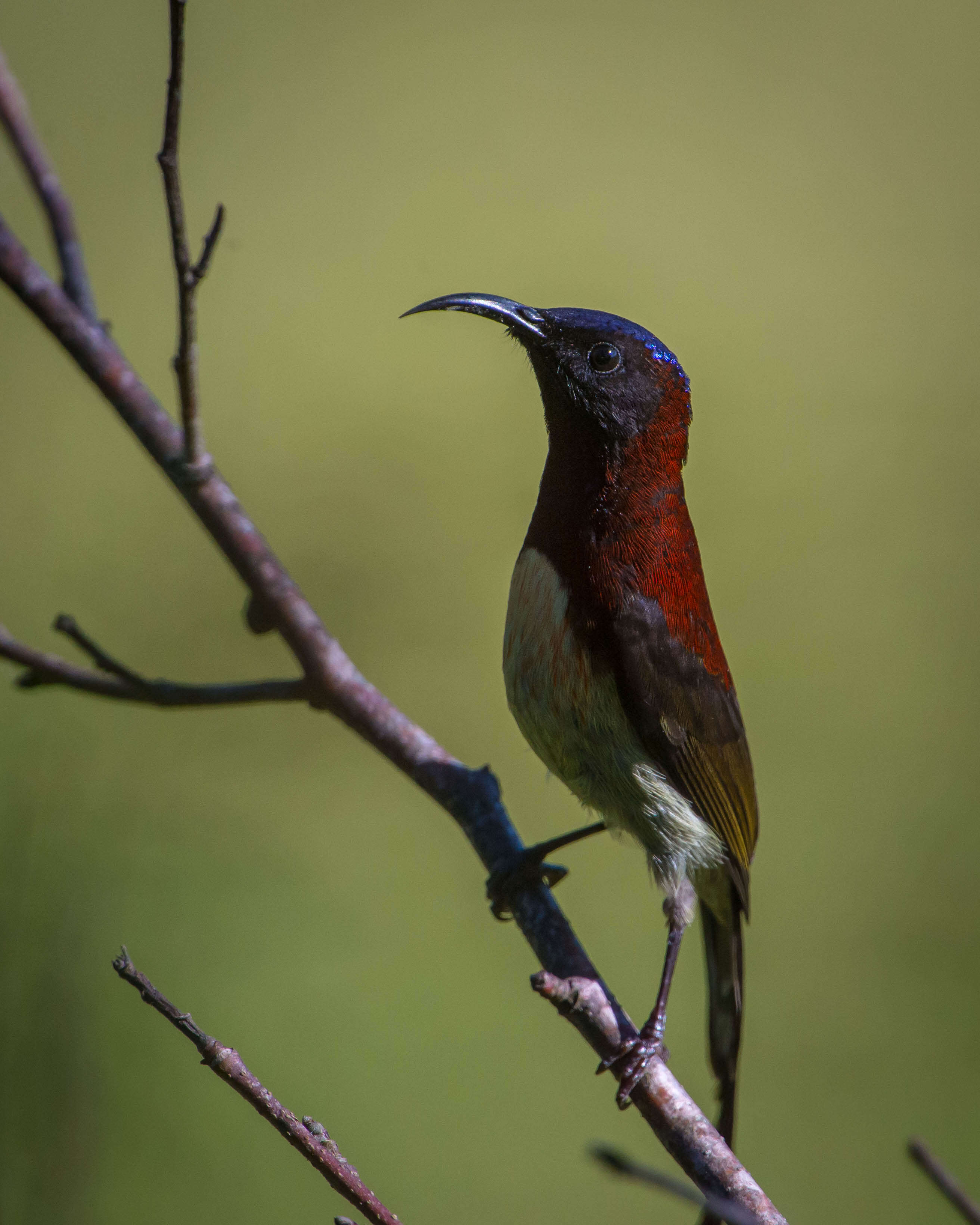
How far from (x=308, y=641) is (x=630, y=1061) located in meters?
0.58

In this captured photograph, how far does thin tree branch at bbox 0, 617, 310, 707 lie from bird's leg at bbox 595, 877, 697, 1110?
518 millimetres

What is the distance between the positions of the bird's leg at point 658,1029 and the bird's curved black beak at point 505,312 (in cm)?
68

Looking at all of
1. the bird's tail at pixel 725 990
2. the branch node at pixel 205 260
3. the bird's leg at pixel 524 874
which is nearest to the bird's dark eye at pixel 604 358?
the branch node at pixel 205 260

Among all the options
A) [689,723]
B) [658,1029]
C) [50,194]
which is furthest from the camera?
[50,194]

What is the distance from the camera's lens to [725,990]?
4.62 feet

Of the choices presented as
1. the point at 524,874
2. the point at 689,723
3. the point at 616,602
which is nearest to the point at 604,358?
the point at 616,602

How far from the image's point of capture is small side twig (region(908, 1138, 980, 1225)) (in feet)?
1.39

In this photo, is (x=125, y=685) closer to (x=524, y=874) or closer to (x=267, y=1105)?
(x=524, y=874)

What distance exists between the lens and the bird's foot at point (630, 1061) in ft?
3.23

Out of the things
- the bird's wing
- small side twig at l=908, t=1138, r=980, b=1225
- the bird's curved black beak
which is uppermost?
the bird's curved black beak

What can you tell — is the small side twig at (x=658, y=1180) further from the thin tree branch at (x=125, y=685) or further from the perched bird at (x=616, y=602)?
the thin tree branch at (x=125, y=685)

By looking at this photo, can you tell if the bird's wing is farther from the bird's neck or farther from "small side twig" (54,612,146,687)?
"small side twig" (54,612,146,687)

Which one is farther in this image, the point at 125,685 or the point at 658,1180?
the point at 125,685

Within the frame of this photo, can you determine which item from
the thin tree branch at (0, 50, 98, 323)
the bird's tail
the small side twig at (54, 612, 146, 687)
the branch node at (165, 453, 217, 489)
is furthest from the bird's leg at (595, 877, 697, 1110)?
the thin tree branch at (0, 50, 98, 323)
